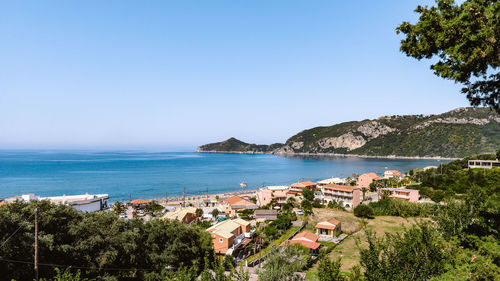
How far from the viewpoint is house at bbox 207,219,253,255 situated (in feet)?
80.1

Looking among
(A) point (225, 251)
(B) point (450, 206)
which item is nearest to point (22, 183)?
(A) point (225, 251)

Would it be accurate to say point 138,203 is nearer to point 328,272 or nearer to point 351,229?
point 351,229

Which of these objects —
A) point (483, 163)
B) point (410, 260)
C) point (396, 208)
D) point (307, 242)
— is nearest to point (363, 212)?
point (396, 208)

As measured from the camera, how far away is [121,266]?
47.3 feet

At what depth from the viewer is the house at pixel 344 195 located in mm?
Result: 45231

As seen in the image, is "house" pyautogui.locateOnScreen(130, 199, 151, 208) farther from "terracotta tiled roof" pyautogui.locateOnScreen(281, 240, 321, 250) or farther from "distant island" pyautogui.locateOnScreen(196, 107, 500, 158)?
"distant island" pyautogui.locateOnScreen(196, 107, 500, 158)

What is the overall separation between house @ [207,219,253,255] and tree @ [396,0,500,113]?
21.3 metres

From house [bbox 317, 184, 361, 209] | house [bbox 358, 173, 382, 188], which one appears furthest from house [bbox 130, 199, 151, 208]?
house [bbox 358, 173, 382, 188]

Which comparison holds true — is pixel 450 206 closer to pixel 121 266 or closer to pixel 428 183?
pixel 121 266

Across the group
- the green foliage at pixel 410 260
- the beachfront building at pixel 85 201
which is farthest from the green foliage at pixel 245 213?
the green foliage at pixel 410 260

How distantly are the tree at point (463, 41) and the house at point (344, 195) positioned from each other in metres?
42.3

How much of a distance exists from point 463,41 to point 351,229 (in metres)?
28.7

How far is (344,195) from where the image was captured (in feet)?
151

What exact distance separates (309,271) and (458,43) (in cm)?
1769
